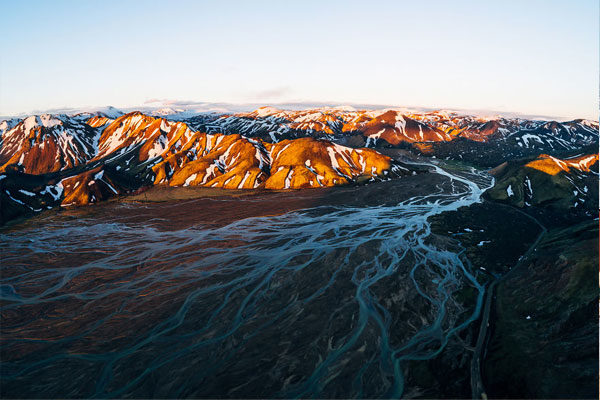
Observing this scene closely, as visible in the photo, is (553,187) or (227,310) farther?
(553,187)

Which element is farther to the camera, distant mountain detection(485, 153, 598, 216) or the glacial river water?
distant mountain detection(485, 153, 598, 216)

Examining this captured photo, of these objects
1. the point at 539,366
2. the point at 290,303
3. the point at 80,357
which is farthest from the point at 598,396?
the point at 80,357

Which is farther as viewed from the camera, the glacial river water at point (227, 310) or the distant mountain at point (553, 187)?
the distant mountain at point (553, 187)

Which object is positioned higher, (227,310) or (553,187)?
(553,187)

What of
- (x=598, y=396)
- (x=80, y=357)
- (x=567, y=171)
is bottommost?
(x=80, y=357)

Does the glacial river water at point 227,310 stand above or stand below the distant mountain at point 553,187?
below

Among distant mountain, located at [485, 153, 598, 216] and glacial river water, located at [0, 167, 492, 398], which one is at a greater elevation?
distant mountain, located at [485, 153, 598, 216]

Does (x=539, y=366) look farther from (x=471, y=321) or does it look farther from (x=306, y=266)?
(x=306, y=266)

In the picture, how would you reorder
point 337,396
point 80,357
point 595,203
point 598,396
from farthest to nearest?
1. point 595,203
2. point 80,357
3. point 337,396
4. point 598,396
